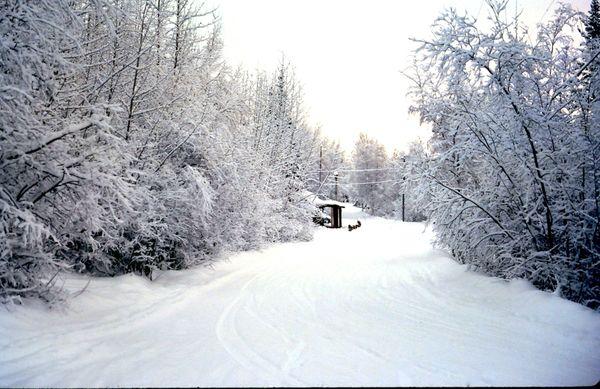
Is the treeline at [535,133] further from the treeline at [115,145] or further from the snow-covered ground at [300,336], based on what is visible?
the treeline at [115,145]

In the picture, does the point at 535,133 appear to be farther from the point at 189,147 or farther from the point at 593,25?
the point at 189,147

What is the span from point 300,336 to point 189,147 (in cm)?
688

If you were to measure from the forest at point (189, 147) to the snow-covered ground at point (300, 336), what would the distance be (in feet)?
3.10

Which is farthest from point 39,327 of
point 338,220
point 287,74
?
point 338,220

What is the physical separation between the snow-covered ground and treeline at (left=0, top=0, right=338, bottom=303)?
1036mm

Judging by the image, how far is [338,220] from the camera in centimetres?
3822

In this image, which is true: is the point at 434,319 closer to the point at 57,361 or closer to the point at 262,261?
the point at 57,361

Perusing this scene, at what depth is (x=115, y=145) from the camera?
5.88m

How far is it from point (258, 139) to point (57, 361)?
1669 centimetres

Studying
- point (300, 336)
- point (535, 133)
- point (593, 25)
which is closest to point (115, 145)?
point (300, 336)

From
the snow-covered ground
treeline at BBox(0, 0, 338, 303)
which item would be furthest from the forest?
the snow-covered ground

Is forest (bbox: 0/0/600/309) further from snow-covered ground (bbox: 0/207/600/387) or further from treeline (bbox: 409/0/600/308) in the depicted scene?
snow-covered ground (bbox: 0/207/600/387)

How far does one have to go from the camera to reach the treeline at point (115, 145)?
17.5 feet

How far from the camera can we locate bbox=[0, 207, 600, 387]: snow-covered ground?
404 centimetres
